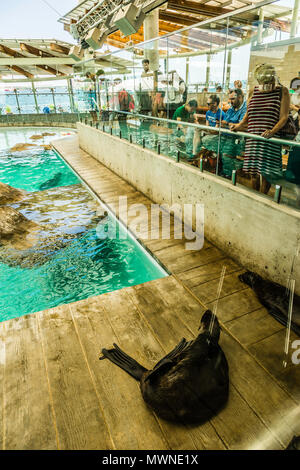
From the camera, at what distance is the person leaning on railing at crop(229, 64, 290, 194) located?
319 cm

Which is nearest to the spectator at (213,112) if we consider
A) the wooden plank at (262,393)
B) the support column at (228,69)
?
the support column at (228,69)

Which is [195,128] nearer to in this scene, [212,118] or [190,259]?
[212,118]

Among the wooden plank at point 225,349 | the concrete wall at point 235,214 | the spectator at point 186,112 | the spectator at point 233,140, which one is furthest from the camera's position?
the spectator at point 186,112

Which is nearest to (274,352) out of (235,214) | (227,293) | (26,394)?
(227,293)

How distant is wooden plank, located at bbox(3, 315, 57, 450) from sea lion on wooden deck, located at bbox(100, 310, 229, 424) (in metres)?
0.70

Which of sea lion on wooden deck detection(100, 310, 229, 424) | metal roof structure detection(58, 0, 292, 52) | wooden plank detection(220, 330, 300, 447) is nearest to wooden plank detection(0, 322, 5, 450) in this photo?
sea lion on wooden deck detection(100, 310, 229, 424)

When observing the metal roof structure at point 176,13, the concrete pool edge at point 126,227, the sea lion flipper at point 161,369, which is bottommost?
the concrete pool edge at point 126,227

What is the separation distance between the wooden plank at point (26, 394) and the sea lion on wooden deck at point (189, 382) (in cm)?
70

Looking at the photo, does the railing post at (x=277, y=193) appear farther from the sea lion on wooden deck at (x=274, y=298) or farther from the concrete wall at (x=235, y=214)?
the sea lion on wooden deck at (x=274, y=298)

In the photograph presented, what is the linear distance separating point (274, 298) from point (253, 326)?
440 millimetres

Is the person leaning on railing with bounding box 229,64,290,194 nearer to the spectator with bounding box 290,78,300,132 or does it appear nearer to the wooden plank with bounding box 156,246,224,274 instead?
the spectator with bounding box 290,78,300,132

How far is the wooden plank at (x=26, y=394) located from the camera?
1.95 metres

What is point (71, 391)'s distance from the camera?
2.26 metres

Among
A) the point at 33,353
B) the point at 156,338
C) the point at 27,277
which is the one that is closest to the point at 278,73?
the point at 156,338
